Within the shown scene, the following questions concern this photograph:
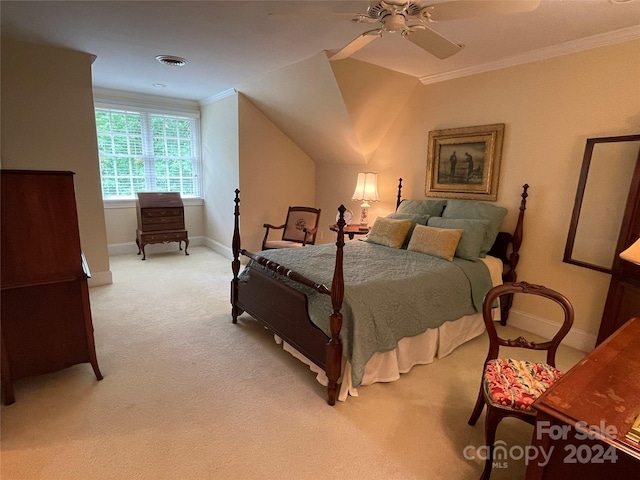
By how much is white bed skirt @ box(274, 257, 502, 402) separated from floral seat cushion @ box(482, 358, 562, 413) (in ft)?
2.32

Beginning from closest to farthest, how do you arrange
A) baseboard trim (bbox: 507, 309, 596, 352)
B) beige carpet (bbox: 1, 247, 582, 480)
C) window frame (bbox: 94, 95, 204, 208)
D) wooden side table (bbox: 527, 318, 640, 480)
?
wooden side table (bbox: 527, 318, 640, 480)
beige carpet (bbox: 1, 247, 582, 480)
baseboard trim (bbox: 507, 309, 596, 352)
window frame (bbox: 94, 95, 204, 208)

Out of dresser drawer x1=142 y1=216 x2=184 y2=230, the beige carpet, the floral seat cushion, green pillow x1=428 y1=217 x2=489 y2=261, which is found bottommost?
the beige carpet

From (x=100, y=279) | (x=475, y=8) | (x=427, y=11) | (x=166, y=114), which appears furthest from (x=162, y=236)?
(x=475, y=8)

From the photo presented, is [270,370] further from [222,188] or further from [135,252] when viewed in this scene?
[135,252]

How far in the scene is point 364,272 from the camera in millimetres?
2547

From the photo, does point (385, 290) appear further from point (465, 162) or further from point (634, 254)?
point (465, 162)

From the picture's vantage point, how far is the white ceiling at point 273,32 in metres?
2.26

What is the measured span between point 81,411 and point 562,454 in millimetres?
2374

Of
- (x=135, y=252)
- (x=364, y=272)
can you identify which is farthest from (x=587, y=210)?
(x=135, y=252)

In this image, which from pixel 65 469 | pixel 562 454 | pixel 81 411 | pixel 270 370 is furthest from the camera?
pixel 270 370

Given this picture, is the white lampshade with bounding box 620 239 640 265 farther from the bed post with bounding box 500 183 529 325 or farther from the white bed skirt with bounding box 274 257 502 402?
the bed post with bounding box 500 183 529 325

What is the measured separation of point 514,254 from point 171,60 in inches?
149

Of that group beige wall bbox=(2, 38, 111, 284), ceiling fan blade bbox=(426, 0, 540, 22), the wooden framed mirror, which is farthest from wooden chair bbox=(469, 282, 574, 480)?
beige wall bbox=(2, 38, 111, 284)

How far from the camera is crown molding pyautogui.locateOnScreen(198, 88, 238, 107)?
15.6 ft
